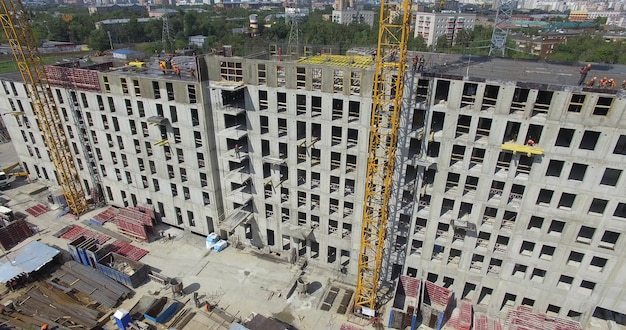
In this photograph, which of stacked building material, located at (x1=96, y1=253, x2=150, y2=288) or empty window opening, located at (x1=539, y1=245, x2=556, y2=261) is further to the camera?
stacked building material, located at (x1=96, y1=253, x2=150, y2=288)

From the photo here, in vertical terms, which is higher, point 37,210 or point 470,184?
point 470,184

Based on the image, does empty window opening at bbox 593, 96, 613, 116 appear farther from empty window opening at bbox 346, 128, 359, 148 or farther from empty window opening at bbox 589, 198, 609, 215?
empty window opening at bbox 346, 128, 359, 148

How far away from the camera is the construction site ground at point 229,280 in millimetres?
42250

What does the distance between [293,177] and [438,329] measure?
80.6 feet

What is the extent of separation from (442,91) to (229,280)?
116ft

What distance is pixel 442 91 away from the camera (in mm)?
36906

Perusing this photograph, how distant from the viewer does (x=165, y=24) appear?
187 metres

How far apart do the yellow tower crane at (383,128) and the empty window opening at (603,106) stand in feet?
53.4

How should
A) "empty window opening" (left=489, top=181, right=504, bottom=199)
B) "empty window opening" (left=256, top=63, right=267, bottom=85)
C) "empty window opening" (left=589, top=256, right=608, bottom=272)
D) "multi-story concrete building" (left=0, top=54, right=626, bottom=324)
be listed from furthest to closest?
"empty window opening" (left=256, top=63, right=267, bottom=85) < "empty window opening" (left=489, top=181, right=504, bottom=199) < "empty window opening" (left=589, top=256, right=608, bottom=272) < "multi-story concrete building" (left=0, top=54, right=626, bottom=324)

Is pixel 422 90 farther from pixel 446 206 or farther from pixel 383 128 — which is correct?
pixel 446 206

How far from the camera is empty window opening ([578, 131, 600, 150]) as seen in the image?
108ft

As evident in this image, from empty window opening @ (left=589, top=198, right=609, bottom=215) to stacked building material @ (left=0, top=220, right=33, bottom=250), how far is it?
75567 millimetres

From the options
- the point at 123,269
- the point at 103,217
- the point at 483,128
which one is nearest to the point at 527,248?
the point at 483,128

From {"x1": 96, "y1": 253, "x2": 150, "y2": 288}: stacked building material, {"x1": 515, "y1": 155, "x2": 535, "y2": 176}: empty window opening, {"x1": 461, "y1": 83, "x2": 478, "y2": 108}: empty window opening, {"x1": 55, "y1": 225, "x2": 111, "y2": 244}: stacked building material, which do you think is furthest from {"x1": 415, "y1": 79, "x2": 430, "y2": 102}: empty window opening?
{"x1": 55, "y1": 225, "x2": 111, "y2": 244}: stacked building material
